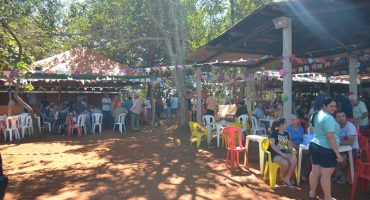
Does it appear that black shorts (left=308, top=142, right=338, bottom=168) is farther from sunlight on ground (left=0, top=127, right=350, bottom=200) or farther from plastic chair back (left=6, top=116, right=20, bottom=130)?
plastic chair back (left=6, top=116, right=20, bottom=130)

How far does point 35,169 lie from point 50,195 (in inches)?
73.5

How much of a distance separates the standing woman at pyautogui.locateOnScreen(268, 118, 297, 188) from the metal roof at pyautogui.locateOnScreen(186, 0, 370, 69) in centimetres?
247

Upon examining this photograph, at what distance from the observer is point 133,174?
17.3 feet

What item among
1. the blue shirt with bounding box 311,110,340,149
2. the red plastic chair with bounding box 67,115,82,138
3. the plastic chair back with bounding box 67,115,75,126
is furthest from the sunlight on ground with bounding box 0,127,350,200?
the plastic chair back with bounding box 67,115,75,126

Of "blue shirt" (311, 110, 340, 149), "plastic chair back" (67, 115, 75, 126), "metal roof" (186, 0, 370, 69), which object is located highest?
"metal roof" (186, 0, 370, 69)

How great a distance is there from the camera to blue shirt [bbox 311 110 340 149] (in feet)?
11.0

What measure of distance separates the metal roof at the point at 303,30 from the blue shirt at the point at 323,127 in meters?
2.88

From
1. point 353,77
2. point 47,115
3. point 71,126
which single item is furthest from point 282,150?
point 47,115

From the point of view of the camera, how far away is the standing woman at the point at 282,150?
14.7 ft

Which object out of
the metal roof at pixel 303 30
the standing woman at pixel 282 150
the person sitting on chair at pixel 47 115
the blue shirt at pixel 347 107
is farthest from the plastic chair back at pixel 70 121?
the blue shirt at pixel 347 107

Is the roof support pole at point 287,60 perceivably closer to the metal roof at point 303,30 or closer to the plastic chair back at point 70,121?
the metal roof at point 303,30

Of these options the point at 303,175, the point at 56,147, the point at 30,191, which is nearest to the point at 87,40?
the point at 56,147

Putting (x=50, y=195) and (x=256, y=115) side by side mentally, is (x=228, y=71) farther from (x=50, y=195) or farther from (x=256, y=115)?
(x=50, y=195)

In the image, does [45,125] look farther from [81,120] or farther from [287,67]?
[287,67]
